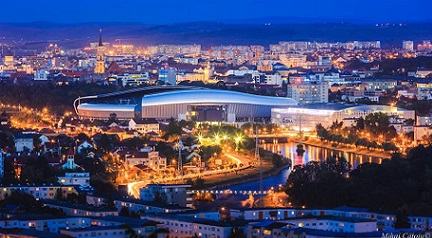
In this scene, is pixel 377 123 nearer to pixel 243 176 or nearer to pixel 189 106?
pixel 189 106

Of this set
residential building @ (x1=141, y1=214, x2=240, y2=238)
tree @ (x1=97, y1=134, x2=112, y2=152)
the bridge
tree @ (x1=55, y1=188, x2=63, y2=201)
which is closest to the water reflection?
tree @ (x1=97, y1=134, x2=112, y2=152)

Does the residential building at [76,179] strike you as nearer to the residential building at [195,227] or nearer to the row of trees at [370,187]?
the row of trees at [370,187]

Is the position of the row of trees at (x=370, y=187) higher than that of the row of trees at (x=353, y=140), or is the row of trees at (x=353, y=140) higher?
the row of trees at (x=370, y=187)

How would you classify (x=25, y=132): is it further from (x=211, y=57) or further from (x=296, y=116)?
(x=211, y=57)

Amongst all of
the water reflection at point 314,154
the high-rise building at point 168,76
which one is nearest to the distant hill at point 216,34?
the high-rise building at point 168,76

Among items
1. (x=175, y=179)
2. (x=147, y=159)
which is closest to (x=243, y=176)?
(x=175, y=179)

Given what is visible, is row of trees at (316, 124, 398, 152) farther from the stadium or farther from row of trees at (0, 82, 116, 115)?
row of trees at (0, 82, 116, 115)

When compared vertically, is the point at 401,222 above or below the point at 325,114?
above
